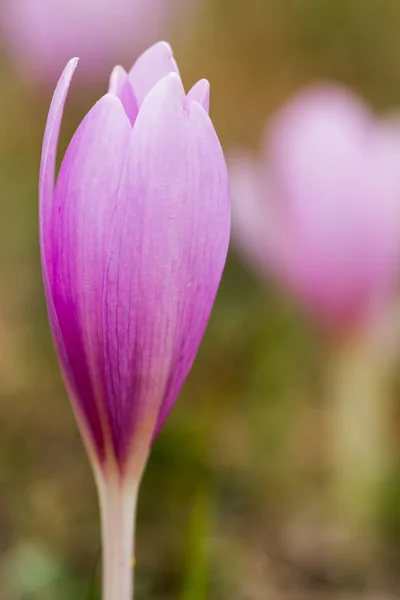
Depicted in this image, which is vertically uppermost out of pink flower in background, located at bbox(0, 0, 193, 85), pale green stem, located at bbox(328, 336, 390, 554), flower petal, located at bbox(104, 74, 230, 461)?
pink flower in background, located at bbox(0, 0, 193, 85)

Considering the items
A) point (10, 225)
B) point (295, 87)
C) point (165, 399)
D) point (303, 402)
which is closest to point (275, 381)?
point (303, 402)

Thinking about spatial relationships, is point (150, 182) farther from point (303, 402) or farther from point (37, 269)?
point (37, 269)

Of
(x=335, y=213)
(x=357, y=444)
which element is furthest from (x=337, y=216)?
(x=357, y=444)

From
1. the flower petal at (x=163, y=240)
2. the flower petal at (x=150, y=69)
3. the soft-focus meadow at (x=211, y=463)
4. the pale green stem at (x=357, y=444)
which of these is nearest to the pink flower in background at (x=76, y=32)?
the soft-focus meadow at (x=211, y=463)

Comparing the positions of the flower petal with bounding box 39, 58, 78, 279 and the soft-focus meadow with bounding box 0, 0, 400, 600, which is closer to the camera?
the flower petal with bounding box 39, 58, 78, 279

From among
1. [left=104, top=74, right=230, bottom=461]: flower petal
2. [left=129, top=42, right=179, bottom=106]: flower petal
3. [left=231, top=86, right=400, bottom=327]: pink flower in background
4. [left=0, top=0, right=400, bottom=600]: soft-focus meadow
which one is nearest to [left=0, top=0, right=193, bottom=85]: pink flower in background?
[left=0, top=0, right=400, bottom=600]: soft-focus meadow

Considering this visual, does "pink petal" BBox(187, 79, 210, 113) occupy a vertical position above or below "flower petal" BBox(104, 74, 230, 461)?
above

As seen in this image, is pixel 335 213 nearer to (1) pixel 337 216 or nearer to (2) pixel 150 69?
(1) pixel 337 216

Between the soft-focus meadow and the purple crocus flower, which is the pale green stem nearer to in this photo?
the soft-focus meadow
